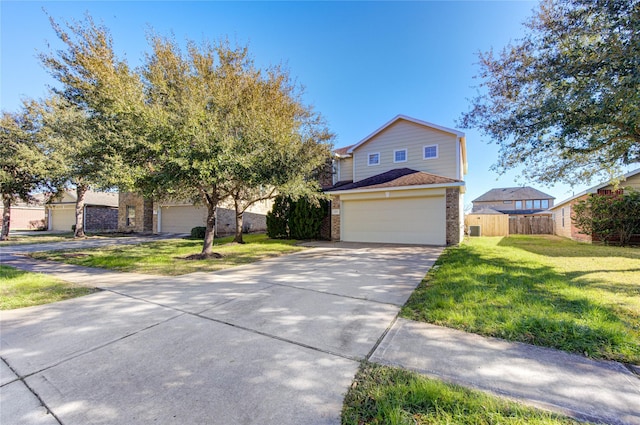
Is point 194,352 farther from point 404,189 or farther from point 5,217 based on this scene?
point 5,217

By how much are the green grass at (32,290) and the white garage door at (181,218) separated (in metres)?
13.2

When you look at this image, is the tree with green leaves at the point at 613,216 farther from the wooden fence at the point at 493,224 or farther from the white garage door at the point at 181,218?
the white garage door at the point at 181,218

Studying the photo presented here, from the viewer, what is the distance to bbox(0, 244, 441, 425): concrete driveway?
75.2 inches

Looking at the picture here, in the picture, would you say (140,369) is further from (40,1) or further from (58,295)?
(40,1)

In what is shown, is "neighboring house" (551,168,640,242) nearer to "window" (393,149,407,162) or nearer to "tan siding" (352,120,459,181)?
"tan siding" (352,120,459,181)

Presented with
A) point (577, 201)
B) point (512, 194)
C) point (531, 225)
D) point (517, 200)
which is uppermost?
point (512, 194)

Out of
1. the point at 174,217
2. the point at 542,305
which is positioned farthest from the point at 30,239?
the point at 542,305

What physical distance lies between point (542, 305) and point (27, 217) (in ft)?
135

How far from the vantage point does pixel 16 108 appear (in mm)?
15047

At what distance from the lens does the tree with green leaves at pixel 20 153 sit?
13938mm

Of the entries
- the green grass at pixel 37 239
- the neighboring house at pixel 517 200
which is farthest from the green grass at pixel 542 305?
the neighboring house at pixel 517 200

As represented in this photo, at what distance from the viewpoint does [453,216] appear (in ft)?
37.0

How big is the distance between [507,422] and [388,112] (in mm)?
15585

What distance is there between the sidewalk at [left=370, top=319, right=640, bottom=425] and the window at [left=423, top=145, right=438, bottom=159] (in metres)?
11.9
